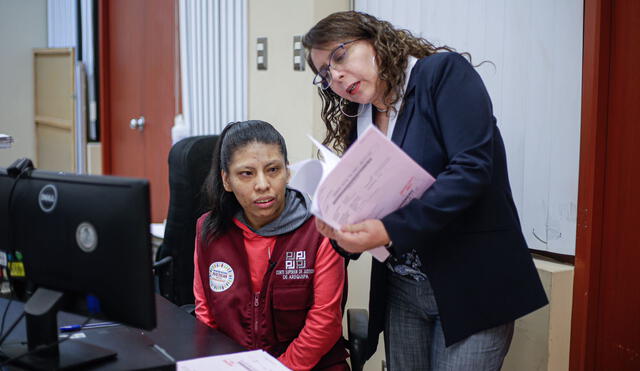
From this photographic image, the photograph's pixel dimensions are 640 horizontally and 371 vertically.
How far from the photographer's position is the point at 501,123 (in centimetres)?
220

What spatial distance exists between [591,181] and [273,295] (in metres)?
0.92

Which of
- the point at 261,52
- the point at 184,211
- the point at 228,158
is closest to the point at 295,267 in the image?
the point at 228,158

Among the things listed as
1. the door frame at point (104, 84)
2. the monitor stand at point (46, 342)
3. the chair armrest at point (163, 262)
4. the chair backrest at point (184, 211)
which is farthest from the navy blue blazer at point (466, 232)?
the door frame at point (104, 84)

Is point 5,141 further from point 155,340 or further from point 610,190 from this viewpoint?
point 610,190

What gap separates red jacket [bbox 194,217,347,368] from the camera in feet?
5.97

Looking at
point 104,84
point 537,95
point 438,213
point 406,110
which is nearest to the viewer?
point 438,213

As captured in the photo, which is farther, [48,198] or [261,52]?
[261,52]

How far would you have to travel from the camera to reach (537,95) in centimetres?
206

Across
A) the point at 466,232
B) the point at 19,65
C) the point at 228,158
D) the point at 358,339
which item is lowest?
the point at 358,339

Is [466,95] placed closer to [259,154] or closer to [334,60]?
[334,60]

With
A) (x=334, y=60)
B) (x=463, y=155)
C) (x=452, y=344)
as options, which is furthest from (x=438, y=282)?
(x=334, y=60)

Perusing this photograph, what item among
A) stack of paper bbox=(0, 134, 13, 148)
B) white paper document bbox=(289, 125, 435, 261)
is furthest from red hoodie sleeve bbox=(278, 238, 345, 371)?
stack of paper bbox=(0, 134, 13, 148)

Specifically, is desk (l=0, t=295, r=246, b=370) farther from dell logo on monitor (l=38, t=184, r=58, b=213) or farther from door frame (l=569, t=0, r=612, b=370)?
door frame (l=569, t=0, r=612, b=370)

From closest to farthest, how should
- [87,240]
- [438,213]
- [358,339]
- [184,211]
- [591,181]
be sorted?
1. [87,240]
2. [438,213]
3. [358,339]
4. [591,181]
5. [184,211]
